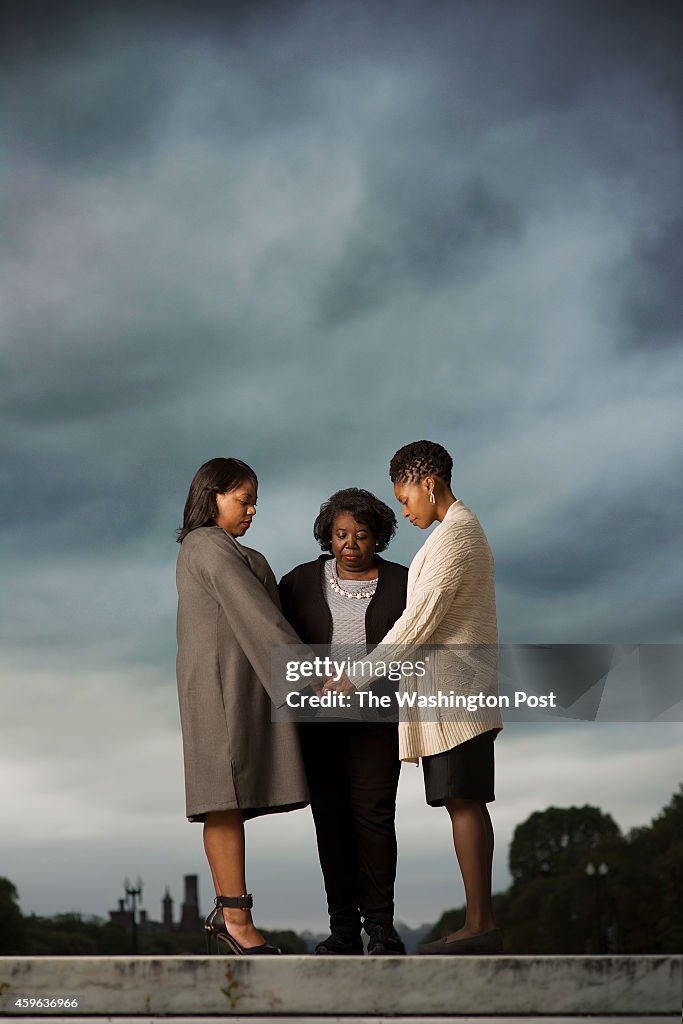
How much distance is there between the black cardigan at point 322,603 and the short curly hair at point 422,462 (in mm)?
410

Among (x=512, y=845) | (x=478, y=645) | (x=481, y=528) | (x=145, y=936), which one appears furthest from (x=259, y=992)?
(x=512, y=845)

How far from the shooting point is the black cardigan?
470 centimetres

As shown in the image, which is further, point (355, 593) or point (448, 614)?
point (355, 593)

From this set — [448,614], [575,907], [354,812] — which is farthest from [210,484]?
[575,907]

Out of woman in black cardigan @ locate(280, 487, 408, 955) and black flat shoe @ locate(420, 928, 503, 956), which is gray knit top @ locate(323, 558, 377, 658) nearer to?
woman in black cardigan @ locate(280, 487, 408, 955)

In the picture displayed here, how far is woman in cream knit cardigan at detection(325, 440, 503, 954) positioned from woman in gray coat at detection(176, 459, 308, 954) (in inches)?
11.2

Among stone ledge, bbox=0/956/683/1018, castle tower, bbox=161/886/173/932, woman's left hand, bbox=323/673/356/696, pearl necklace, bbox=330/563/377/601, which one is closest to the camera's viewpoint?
stone ledge, bbox=0/956/683/1018

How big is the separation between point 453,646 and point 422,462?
2.28ft

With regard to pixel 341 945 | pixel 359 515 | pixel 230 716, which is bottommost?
pixel 341 945

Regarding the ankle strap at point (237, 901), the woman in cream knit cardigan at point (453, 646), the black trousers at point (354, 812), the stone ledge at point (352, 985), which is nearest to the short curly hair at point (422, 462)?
Answer: the woman in cream knit cardigan at point (453, 646)

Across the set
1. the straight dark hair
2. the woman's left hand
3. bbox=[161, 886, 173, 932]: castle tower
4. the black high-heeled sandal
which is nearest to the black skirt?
the woman's left hand

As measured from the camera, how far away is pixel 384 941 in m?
4.36

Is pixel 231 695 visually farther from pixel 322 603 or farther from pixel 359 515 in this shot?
pixel 359 515

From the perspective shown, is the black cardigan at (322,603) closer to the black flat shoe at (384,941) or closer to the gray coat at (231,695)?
the gray coat at (231,695)
